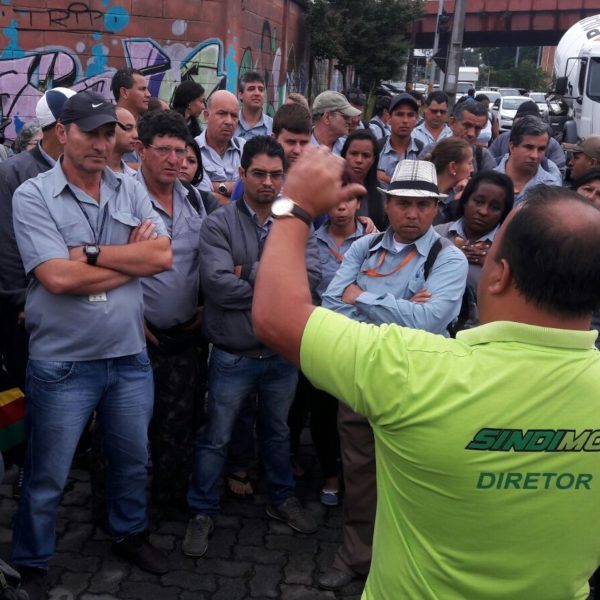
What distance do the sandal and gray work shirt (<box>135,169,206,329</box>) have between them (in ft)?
3.50

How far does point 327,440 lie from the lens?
4410 millimetres

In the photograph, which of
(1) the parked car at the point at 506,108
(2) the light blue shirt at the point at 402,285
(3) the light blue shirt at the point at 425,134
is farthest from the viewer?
(1) the parked car at the point at 506,108

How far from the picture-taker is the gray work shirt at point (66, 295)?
3.09 meters

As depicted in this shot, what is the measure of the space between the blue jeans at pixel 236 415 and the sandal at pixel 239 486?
0.25 metres

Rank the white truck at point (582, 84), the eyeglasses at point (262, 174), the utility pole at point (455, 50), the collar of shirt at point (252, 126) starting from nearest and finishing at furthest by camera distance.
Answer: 1. the eyeglasses at point (262, 174)
2. the collar of shirt at point (252, 126)
3. the white truck at point (582, 84)
4. the utility pole at point (455, 50)

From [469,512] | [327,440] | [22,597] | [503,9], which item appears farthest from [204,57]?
[503,9]

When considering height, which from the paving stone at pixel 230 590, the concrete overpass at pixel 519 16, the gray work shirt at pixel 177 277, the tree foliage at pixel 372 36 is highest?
the concrete overpass at pixel 519 16

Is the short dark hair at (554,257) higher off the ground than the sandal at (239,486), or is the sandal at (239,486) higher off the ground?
the short dark hair at (554,257)

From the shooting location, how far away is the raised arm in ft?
4.75

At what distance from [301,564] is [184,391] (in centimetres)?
108

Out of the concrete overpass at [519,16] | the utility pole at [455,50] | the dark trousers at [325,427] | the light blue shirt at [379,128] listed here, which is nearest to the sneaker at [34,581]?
the dark trousers at [325,427]

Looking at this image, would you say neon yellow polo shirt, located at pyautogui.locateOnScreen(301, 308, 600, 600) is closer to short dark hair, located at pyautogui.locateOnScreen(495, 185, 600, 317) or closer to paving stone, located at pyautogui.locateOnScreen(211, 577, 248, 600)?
short dark hair, located at pyautogui.locateOnScreen(495, 185, 600, 317)

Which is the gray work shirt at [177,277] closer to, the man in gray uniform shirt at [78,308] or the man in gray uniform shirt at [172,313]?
the man in gray uniform shirt at [172,313]

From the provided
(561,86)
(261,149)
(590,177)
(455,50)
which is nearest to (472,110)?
(590,177)
